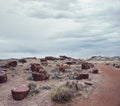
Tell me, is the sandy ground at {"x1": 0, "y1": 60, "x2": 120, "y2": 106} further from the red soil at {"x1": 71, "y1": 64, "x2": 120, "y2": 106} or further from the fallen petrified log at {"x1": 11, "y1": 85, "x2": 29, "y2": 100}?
the fallen petrified log at {"x1": 11, "y1": 85, "x2": 29, "y2": 100}

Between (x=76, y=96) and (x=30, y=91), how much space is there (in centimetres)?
385

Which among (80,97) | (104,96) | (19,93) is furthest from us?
(104,96)

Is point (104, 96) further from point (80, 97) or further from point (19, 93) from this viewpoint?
point (19, 93)

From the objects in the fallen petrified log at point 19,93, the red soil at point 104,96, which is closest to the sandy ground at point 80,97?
the red soil at point 104,96

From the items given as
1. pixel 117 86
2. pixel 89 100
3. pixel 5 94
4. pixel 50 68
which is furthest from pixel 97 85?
pixel 50 68

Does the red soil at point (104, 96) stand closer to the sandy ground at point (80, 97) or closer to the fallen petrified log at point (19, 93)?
the sandy ground at point (80, 97)

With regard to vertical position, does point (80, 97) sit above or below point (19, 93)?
below

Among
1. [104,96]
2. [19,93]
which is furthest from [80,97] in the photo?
[19,93]

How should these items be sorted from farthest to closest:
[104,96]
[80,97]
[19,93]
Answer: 1. [104,96]
2. [19,93]
3. [80,97]

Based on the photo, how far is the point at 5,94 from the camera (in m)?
28.8

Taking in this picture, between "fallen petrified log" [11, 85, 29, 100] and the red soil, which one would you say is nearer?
the red soil

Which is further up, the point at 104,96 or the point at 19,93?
the point at 19,93

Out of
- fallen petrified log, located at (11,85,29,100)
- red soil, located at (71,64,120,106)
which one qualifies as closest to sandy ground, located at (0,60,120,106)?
red soil, located at (71,64,120,106)

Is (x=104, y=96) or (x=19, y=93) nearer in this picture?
(x=19, y=93)
